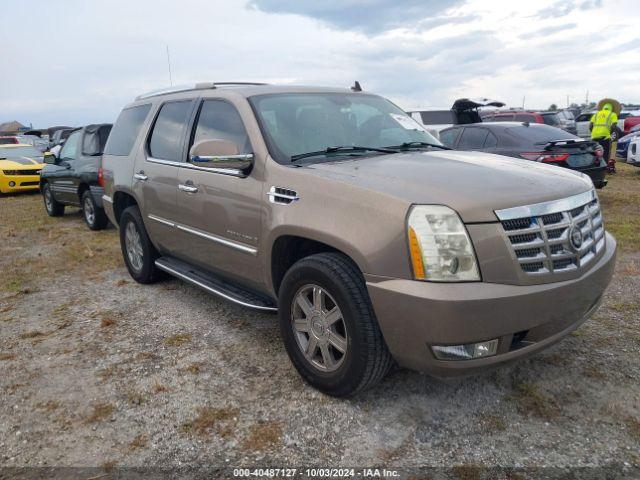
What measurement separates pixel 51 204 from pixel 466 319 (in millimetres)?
10065

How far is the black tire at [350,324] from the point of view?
8.65 ft

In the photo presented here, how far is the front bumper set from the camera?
1373 cm

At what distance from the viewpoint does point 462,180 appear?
2.72 meters

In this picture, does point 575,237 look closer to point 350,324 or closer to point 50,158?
point 350,324

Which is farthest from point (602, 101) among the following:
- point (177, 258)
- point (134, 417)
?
point (134, 417)

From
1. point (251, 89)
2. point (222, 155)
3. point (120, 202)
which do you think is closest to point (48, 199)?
point (120, 202)

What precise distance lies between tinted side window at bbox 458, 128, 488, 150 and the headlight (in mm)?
6585

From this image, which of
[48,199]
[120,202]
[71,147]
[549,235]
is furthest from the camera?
[48,199]

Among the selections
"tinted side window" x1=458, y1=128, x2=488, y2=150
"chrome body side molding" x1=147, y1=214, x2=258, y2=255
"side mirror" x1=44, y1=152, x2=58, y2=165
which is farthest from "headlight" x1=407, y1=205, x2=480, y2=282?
→ "side mirror" x1=44, y1=152, x2=58, y2=165

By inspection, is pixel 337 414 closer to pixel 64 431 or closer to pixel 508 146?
pixel 64 431

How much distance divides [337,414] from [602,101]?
11.8 m

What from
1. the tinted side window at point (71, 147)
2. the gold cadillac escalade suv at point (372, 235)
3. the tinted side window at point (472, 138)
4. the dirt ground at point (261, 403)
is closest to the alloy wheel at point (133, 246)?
the dirt ground at point (261, 403)

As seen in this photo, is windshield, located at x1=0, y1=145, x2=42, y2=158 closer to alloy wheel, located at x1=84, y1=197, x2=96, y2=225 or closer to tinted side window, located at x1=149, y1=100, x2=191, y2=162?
alloy wheel, located at x1=84, y1=197, x2=96, y2=225

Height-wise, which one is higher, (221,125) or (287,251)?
(221,125)
